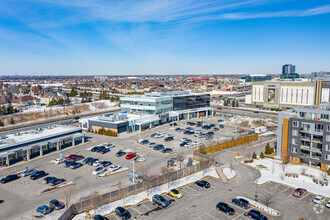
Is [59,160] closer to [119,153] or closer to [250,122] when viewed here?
[119,153]

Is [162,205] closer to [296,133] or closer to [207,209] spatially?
[207,209]

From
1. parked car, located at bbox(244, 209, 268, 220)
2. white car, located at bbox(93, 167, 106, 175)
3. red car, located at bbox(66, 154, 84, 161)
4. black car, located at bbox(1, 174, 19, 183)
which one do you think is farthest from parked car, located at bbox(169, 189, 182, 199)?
black car, located at bbox(1, 174, 19, 183)

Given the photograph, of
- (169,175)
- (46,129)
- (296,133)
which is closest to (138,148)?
(169,175)

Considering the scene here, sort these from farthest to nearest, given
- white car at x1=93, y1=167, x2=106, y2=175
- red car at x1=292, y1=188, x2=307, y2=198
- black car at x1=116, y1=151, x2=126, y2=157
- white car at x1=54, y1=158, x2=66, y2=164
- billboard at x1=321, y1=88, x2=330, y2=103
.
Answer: billboard at x1=321, y1=88, x2=330, y2=103, black car at x1=116, y1=151, x2=126, y2=157, white car at x1=54, y1=158, x2=66, y2=164, white car at x1=93, y1=167, x2=106, y2=175, red car at x1=292, y1=188, x2=307, y2=198

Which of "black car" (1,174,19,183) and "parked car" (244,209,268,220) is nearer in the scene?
"parked car" (244,209,268,220)

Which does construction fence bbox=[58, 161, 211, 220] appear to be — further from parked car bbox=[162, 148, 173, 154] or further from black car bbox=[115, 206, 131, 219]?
parked car bbox=[162, 148, 173, 154]

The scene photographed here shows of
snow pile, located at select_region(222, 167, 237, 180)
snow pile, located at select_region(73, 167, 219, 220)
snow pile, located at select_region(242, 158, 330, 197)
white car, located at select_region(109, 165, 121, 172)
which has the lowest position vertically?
snow pile, located at select_region(242, 158, 330, 197)
